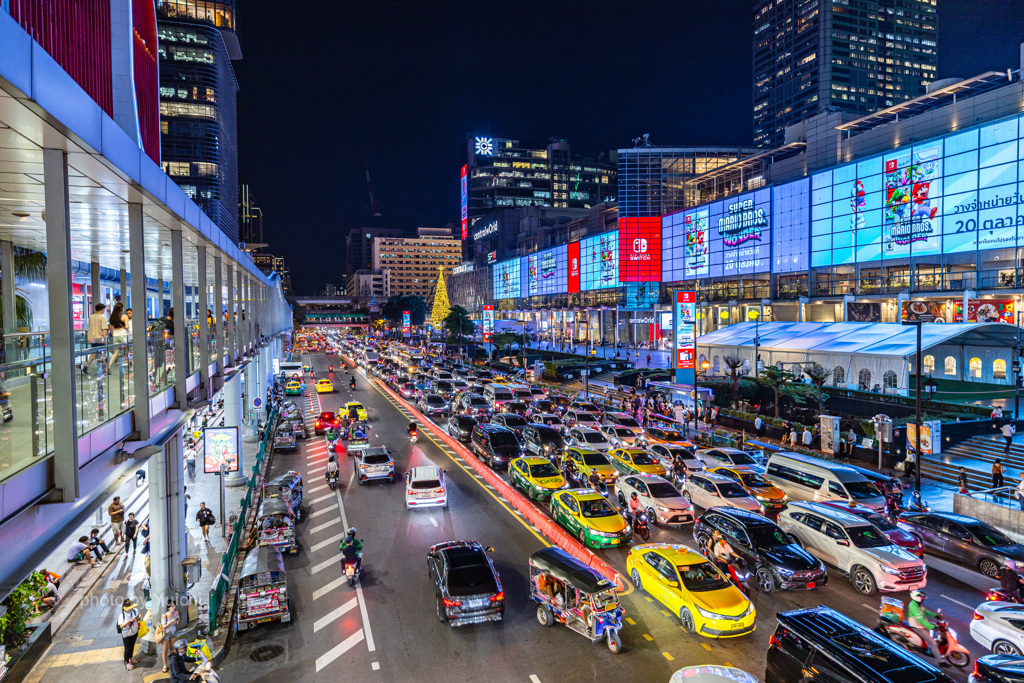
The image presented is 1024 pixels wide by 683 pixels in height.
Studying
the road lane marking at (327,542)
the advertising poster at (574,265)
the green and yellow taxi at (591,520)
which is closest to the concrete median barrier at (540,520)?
the green and yellow taxi at (591,520)

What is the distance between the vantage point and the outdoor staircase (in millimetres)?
23756

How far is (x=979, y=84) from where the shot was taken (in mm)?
57281

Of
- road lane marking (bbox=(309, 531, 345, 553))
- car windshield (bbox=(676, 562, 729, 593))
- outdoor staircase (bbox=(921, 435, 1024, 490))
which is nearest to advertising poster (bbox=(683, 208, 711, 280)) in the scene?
outdoor staircase (bbox=(921, 435, 1024, 490))

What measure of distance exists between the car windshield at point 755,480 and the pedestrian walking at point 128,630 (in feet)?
61.5

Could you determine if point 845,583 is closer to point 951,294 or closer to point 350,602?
point 350,602

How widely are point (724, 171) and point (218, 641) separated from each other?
94717mm

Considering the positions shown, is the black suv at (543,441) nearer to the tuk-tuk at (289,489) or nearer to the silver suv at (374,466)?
the silver suv at (374,466)

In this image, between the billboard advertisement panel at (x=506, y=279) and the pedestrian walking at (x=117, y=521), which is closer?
the pedestrian walking at (x=117, y=521)

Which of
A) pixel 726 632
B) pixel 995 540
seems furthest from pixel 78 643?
pixel 995 540

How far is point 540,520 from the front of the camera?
19797 mm

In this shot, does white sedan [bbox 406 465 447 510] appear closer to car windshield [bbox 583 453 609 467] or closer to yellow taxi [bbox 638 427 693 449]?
car windshield [bbox 583 453 609 467]

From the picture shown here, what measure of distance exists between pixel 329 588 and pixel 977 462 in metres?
27.1

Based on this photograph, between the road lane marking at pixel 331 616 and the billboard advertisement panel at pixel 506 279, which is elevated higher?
the billboard advertisement panel at pixel 506 279

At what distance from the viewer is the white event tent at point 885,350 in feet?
126
